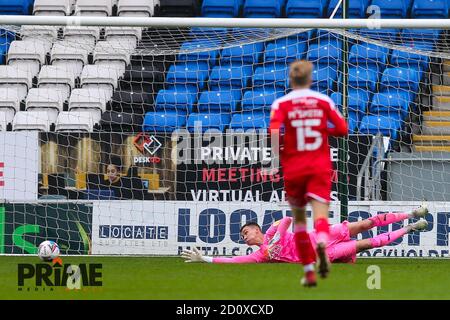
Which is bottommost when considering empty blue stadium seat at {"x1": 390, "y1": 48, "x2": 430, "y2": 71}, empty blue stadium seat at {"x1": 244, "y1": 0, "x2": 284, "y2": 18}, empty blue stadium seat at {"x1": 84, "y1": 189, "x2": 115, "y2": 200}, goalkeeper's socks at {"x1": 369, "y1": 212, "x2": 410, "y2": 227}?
goalkeeper's socks at {"x1": 369, "y1": 212, "x2": 410, "y2": 227}

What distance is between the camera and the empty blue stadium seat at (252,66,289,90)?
56.9 feet

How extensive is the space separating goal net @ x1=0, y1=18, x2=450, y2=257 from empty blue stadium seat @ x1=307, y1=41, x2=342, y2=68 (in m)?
0.03

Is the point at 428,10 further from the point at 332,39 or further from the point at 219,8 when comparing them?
the point at 332,39

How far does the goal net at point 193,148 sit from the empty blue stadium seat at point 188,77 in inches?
1.5

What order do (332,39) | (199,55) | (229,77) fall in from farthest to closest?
(199,55), (332,39), (229,77)

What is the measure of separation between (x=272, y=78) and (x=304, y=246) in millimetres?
8969

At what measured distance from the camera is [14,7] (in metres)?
22.1

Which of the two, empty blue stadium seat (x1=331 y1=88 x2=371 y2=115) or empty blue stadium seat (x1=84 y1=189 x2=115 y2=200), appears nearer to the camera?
empty blue stadium seat (x1=84 y1=189 x2=115 y2=200)

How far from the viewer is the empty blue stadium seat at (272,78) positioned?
56.9 feet

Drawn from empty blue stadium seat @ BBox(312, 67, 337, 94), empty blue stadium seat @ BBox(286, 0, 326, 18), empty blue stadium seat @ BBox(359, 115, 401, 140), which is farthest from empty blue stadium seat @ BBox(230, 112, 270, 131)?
empty blue stadium seat @ BBox(286, 0, 326, 18)

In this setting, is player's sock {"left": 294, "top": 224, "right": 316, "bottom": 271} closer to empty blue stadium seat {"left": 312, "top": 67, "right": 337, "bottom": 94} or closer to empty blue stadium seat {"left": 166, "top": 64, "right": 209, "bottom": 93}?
empty blue stadium seat {"left": 312, "top": 67, "right": 337, "bottom": 94}

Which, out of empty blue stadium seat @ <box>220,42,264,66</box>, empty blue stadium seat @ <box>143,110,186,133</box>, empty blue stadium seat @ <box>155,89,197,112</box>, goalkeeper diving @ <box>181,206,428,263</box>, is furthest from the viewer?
empty blue stadium seat @ <box>220,42,264,66</box>

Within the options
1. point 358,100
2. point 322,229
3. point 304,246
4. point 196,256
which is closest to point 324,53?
point 358,100

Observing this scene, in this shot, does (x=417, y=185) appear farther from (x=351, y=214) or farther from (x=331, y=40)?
(x=331, y=40)
